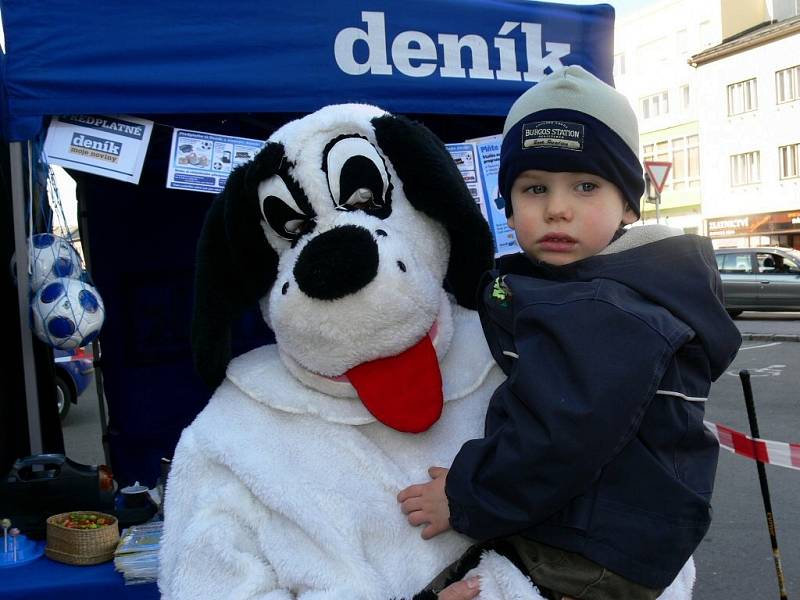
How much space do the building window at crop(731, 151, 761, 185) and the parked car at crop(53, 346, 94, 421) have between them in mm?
24054

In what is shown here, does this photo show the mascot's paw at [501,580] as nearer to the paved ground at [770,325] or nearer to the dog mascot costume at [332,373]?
the dog mascot costume at [332,373]

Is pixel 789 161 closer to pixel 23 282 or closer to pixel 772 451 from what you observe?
pixel 772 451

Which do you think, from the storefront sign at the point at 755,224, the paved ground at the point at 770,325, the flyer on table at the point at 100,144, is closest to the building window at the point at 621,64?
the storefront sign at the point at 755,224

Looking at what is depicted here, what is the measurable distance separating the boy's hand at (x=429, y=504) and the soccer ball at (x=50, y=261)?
198cm

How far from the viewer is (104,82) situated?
8.93ft

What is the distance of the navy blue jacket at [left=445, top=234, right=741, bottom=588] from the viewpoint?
116 centimetres

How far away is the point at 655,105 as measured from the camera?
32.2m

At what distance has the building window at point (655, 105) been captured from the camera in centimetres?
3156

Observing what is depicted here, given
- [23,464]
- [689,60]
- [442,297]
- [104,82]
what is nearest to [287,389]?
[442,297]

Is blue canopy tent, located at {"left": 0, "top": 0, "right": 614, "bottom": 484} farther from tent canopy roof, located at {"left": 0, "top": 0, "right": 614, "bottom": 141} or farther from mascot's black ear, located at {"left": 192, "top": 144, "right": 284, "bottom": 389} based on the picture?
mascot's black ear, located at {"left": 192, "top": 144, "right": 284, "bottom": 389}

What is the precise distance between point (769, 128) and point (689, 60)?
188 inches

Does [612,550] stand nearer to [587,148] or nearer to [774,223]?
[587,148]

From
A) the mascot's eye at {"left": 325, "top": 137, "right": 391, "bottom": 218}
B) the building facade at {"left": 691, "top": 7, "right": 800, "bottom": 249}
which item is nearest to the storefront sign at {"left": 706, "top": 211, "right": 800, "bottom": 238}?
the building facade at {"left": 691, "top": 7, "right": 800, "bottom": 249}

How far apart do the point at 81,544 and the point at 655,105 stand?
33084 mm
